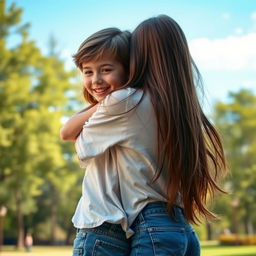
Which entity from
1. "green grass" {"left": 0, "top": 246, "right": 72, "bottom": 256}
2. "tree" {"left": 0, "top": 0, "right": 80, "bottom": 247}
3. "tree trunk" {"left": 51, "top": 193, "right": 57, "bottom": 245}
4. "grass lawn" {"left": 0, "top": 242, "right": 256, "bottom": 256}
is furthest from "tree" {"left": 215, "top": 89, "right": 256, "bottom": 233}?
"tree" {"left": 0, "top": 0, "right": 80, "bottom": 247}

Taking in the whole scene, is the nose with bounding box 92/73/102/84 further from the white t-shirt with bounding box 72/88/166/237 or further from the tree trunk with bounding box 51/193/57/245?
the tree trunk with bounding box 51/193/57/245

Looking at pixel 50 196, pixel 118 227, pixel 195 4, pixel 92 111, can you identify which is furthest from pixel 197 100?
pixel 50 196

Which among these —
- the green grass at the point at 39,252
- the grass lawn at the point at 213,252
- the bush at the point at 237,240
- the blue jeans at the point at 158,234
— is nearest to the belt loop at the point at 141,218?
the blue jeans at the point at 158,234

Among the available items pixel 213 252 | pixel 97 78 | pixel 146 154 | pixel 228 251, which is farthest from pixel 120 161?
pixel 228 251

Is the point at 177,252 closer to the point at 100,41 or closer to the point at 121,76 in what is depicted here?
the point at 121,76

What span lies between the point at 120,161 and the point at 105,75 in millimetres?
321

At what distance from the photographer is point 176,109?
1675 mm

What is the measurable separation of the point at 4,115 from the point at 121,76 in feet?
62.4

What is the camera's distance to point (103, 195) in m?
1.65

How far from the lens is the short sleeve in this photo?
169cm

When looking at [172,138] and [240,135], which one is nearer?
[172,138]

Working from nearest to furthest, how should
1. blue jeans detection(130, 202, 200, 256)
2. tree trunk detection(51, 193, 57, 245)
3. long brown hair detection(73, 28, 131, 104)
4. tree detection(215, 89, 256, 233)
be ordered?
→ blue jeans detection(130, 202, 200, 256), long brown hair detection(73, 28, 131, 104), tree detection(215, 89, 256, 233), tree trunk detection(51, 193, 57, 245)

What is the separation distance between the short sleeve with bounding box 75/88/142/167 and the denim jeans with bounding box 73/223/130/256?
0.80 ft

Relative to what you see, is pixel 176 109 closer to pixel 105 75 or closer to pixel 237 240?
pixel 105 75
